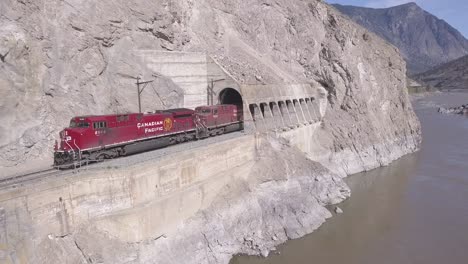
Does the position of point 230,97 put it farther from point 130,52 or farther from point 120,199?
point 120,199

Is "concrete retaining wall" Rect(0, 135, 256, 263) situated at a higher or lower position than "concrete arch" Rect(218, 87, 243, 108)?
lower

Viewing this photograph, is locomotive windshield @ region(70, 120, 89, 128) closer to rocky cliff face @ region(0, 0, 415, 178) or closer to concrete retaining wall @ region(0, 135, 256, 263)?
concrete retaining wall @ region(0, 135, 256, 263)

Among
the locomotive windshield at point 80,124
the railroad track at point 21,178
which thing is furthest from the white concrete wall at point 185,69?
the railroad track at point 21,178

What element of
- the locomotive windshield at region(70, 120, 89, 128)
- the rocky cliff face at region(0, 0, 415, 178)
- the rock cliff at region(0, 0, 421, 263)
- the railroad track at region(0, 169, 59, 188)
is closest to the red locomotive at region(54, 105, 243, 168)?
the locomotive windshield at region(70, 120, 89, 128)

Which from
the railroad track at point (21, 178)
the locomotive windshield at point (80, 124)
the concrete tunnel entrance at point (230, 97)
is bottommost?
the railroad track at point (21, 178)

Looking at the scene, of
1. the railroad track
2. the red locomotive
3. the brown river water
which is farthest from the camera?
the brown river water

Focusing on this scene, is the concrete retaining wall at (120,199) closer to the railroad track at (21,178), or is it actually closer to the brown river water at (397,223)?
the railroad track at (21,178)

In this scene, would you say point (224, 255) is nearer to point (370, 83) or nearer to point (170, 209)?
point (170, 209)
